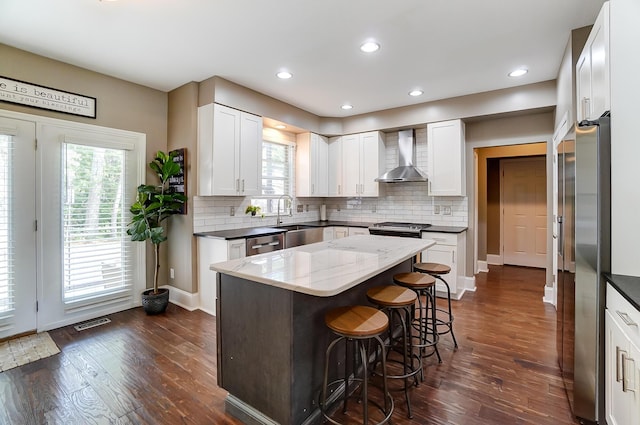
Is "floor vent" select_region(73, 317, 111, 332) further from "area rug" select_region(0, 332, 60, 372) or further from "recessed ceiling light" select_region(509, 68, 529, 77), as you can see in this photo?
"recessed ceiling light" select_region(509, 68, 529, 77)

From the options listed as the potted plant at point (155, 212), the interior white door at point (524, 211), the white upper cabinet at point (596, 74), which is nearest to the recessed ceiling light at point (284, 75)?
the potted plant at point (155, 212)

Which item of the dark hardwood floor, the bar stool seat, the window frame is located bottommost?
the dark hardwood floor

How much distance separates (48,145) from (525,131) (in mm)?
5733

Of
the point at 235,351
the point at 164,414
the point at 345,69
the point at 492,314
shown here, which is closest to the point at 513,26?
the point at 345,69

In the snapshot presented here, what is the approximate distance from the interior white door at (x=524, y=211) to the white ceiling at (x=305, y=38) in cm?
283

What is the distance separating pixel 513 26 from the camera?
2535 mm

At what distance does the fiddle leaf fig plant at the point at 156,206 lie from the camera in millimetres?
3455

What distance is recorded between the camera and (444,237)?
417cm

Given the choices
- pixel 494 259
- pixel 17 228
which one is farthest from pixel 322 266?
pixel 494 259

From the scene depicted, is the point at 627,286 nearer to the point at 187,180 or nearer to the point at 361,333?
the point at 361,333

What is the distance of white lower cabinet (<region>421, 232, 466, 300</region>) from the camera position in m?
4.10

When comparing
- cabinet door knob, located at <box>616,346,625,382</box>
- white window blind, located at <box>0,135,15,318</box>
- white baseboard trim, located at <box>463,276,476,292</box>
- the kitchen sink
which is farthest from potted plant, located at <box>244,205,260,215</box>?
cabinet door knob, located at <box>616,346,625,382</box>

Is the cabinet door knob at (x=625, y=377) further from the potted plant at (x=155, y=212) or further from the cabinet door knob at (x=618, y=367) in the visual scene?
the potted plant at (x=155, y=212)

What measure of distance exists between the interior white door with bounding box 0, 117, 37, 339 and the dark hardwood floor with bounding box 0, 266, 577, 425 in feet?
1.23
